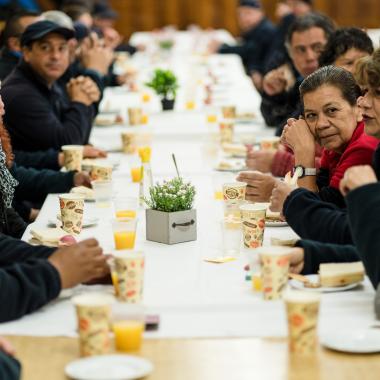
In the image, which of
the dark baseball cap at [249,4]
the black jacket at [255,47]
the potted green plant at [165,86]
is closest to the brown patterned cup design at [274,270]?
the potted green plant at [165,86]

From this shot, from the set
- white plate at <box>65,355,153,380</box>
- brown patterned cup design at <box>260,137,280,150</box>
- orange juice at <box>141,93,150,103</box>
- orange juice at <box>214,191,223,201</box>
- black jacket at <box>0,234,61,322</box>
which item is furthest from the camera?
orange juice at <box>141,93,150,103</box>

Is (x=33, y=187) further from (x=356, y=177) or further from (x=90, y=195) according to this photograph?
(x=356, y=177)

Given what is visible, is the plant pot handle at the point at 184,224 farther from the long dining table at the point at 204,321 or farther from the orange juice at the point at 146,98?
the orange juice at the point at 146,98

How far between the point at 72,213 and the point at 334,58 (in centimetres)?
164

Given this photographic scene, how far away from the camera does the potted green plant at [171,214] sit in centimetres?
272

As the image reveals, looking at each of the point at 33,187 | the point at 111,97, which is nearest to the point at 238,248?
the point at 33,187

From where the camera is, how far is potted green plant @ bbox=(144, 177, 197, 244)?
8.91ft

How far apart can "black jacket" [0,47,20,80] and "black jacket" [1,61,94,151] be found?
0.55 metres

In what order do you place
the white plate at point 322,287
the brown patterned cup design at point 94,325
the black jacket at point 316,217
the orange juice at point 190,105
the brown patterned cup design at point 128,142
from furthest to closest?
the orange juice at point 190,105, the brown patterned cup design at point 128,142, the black jacket at point 316,217, the white plate at point 322,287, the brown patterned cup design at point 94,325

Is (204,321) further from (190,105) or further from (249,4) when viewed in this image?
(249,4)

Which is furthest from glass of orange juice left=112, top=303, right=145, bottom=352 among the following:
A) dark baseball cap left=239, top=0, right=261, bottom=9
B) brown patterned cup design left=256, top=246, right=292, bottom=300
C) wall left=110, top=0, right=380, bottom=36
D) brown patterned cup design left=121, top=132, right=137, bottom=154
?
wall left=110, top=0, right=380, bottom=36

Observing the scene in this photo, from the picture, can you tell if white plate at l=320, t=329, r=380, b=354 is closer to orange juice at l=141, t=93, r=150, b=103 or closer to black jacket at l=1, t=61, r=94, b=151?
black jacket at l=1, t=61, r=94, b=151

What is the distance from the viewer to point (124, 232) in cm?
266

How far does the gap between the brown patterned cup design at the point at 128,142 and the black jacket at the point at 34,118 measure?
10.8 inches
